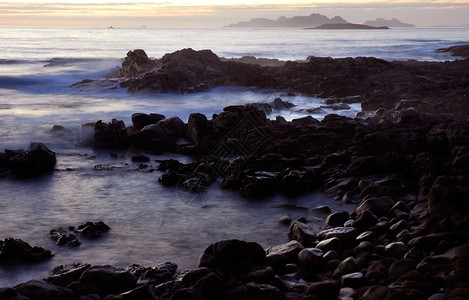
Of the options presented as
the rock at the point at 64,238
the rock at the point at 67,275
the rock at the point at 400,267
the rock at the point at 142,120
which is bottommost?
the rock at the point at 64,238

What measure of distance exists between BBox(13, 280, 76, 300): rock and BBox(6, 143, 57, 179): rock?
7555mm

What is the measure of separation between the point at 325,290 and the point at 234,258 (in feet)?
4.43

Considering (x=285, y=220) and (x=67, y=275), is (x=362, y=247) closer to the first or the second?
(x=285, y=220)

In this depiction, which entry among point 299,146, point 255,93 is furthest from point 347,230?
point 255,93

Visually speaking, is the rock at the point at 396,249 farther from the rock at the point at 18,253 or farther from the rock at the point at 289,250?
the rock at the point at 18,253

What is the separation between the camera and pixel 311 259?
678 cm

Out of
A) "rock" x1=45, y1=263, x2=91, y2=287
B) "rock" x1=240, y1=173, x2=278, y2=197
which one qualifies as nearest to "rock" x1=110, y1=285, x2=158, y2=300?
"rock" x1=45, y1=263, x2=91, y2=287

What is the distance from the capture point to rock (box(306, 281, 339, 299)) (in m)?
5.87

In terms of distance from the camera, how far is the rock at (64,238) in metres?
8.13

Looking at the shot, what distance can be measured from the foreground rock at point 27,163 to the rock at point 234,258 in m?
7.71

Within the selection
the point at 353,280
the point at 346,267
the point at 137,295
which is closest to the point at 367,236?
the point at 346,267

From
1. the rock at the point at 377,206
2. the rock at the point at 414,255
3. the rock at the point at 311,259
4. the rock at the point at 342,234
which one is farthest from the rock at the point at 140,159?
the rock at the point at 414,255

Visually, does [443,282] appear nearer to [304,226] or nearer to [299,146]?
[304,226]

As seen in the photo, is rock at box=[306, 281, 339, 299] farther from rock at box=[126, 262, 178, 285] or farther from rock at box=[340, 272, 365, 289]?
rock at box=[126, 262, 178, 285]
